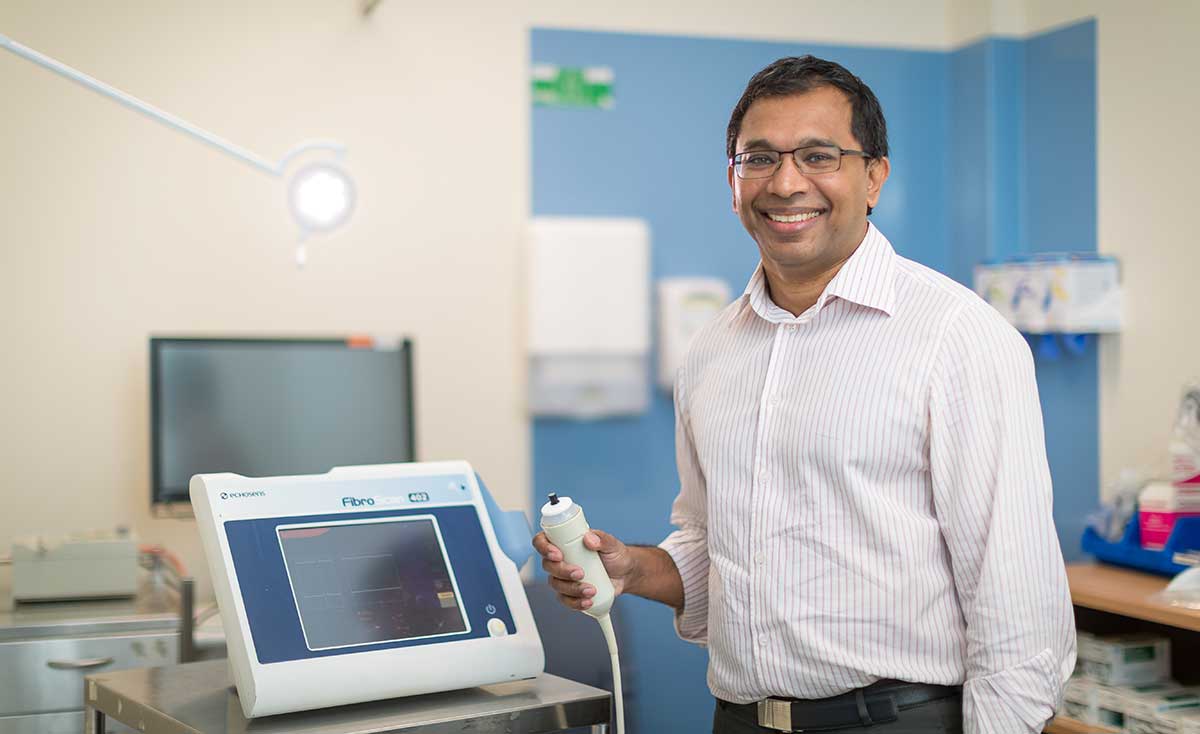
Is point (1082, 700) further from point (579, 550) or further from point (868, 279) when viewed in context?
point (579, 550)

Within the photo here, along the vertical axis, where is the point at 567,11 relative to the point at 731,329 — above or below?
above

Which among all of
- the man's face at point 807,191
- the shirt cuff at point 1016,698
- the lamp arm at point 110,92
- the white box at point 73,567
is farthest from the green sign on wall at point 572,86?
the shirt cuff at point 1016,698

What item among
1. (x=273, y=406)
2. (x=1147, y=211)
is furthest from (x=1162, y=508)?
(x=273, y=406)

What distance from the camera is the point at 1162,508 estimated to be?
275 cm

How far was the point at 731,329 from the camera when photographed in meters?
1.87

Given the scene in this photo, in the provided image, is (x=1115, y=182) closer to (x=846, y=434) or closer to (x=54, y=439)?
(x=846, y=434)

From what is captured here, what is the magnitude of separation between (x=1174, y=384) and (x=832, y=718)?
193 cm

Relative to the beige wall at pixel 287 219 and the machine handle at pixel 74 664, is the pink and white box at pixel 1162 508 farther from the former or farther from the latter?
the machine handle at pixel 74 664

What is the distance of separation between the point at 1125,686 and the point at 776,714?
1391 mm

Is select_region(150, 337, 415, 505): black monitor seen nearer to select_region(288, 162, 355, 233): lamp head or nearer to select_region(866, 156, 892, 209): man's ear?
select_region(288, 162, 355, 233): lamp head

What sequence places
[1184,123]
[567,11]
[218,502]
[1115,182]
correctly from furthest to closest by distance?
[567,11] < [1115,182] < [1184,123] < [218,502]

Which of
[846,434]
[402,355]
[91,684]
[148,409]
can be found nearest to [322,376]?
[402,355]

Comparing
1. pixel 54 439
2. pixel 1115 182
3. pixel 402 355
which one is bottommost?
pixel 54 439

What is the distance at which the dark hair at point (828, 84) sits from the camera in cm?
168
